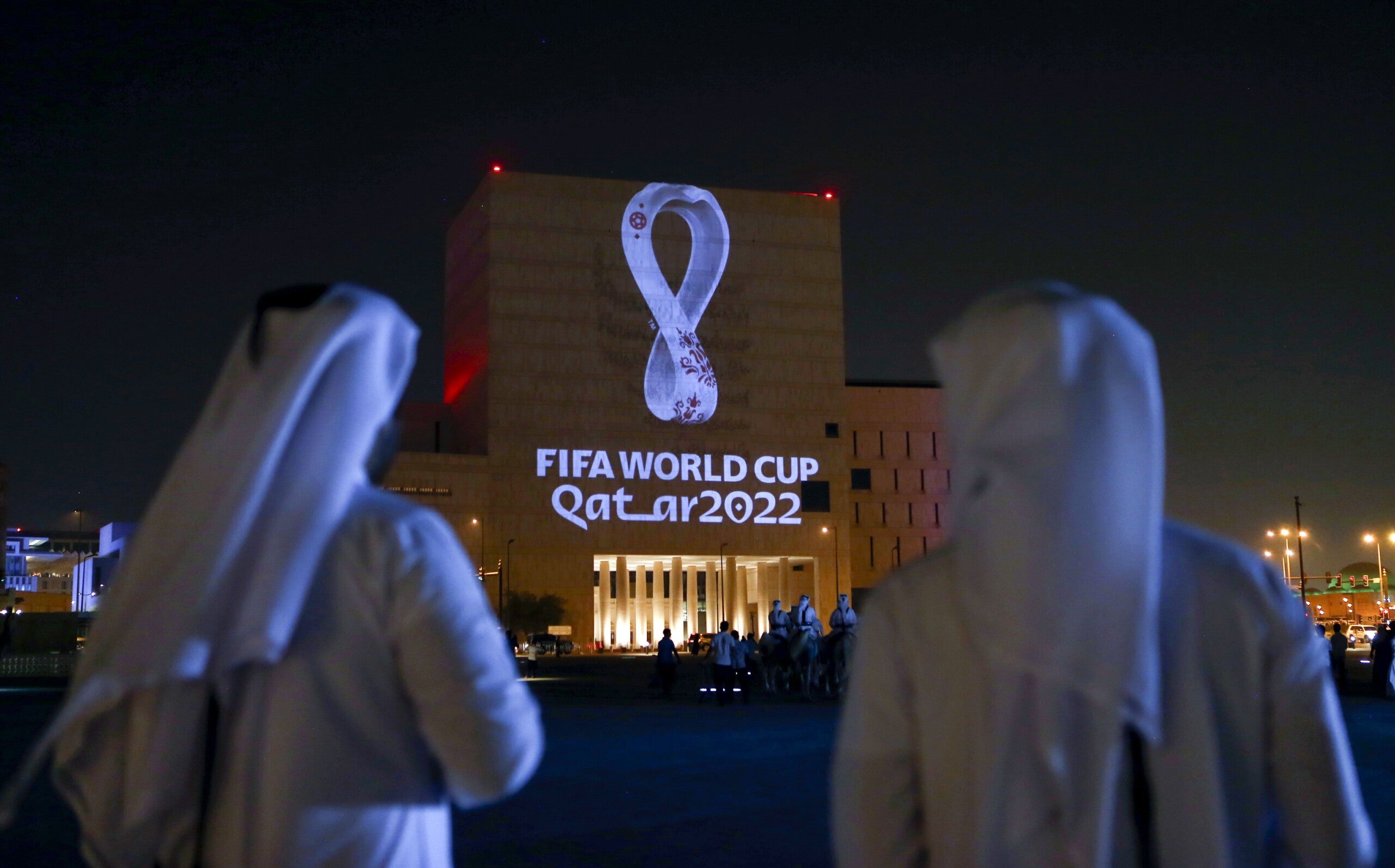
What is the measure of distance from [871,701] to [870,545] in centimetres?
8691

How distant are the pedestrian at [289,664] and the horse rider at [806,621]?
2041 centimetres

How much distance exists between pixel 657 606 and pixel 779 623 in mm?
59515

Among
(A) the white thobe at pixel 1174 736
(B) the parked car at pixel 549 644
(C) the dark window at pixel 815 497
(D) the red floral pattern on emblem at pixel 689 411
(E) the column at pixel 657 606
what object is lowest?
(B) the parked car at pixel 549 644

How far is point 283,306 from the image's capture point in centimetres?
232

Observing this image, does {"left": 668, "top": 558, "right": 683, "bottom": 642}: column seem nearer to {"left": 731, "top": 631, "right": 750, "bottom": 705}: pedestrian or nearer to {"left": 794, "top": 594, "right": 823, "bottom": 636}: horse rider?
{"left": 731, "top": 631, "right": 750, "bottom": 705}: pedestrian

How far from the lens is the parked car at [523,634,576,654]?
63.0 metres

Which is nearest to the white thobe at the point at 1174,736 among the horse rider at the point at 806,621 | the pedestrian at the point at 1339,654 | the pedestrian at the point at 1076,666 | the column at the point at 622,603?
the pedestrian at the point at 1076,666

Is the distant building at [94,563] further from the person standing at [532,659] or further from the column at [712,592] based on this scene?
the column at [712,592]

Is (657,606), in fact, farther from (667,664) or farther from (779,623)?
(779,623)

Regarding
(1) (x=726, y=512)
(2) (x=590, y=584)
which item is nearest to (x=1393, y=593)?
(1) (x=726, y=512)

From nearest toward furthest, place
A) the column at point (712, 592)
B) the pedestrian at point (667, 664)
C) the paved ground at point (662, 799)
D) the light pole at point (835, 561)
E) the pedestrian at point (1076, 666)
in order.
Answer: the pedestrian at point (1076, 666)
the paved ground at point (662, 799)
the pedestrian at point (667, 664)
the light pole at point (835, 561)
the column at point (712, 592)

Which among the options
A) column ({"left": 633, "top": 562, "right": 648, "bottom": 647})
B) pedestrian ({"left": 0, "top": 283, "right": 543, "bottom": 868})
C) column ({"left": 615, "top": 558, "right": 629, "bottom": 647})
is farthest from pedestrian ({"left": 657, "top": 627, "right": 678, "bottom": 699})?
column ({"left": 633, "top": 562, "right": 648, "bottom": 647})

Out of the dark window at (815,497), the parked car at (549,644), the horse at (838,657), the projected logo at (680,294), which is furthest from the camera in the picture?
the dark window at (815,497)

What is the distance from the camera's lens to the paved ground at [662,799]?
6770 mm
